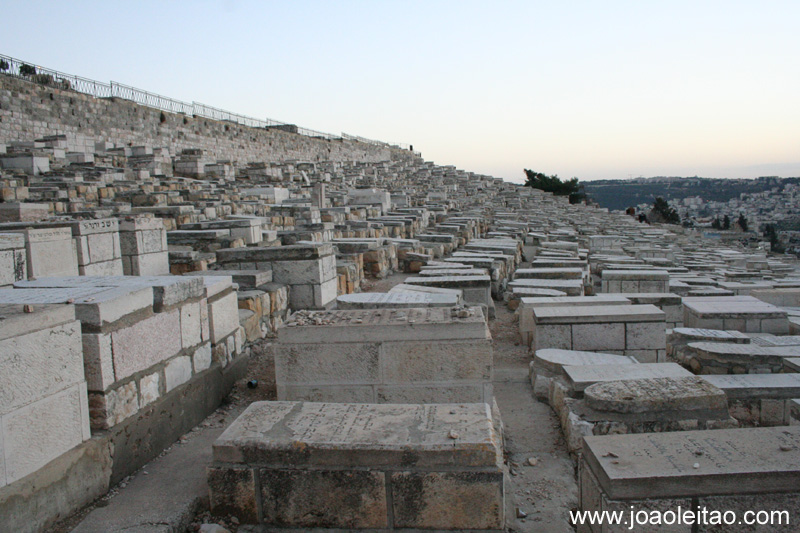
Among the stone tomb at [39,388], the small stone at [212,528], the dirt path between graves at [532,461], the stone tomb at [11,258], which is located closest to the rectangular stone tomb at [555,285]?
the dirt path between graves at [532,461]

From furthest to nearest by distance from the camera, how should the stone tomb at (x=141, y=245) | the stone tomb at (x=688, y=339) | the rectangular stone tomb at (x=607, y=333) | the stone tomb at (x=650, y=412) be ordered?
the stone tomb at (x=141, y=245) → the stone tomb at (x=688, y=339) → the rectangular stone tomb at (x=607, y=333) → the stone tomb at (x=650, y=412)

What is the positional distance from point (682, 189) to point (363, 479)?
129151 mm

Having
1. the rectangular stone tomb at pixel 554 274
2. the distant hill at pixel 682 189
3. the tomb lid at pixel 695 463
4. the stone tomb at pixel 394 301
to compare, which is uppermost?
the distant hill at pixel 682 189

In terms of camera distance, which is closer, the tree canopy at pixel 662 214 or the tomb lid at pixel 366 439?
the tomb lid at pixel 366 439

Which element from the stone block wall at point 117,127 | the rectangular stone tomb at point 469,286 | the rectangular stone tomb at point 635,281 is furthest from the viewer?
the stone block wall at point 117,127

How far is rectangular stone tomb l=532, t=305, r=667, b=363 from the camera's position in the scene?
4879 mm

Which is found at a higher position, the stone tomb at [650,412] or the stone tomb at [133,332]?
the stone tomb at [133,332]

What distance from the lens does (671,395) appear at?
10.7 ft

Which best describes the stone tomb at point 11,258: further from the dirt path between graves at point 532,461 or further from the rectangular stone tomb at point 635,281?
the rectangular stone tomb at point 635,281

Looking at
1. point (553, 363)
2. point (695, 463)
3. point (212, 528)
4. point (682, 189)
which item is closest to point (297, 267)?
point (553, 363)

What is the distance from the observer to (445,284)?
6.32 meters

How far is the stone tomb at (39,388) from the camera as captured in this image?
7.17ft

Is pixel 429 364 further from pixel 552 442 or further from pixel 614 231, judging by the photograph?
pixel 614 231

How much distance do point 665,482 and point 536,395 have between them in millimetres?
1964
